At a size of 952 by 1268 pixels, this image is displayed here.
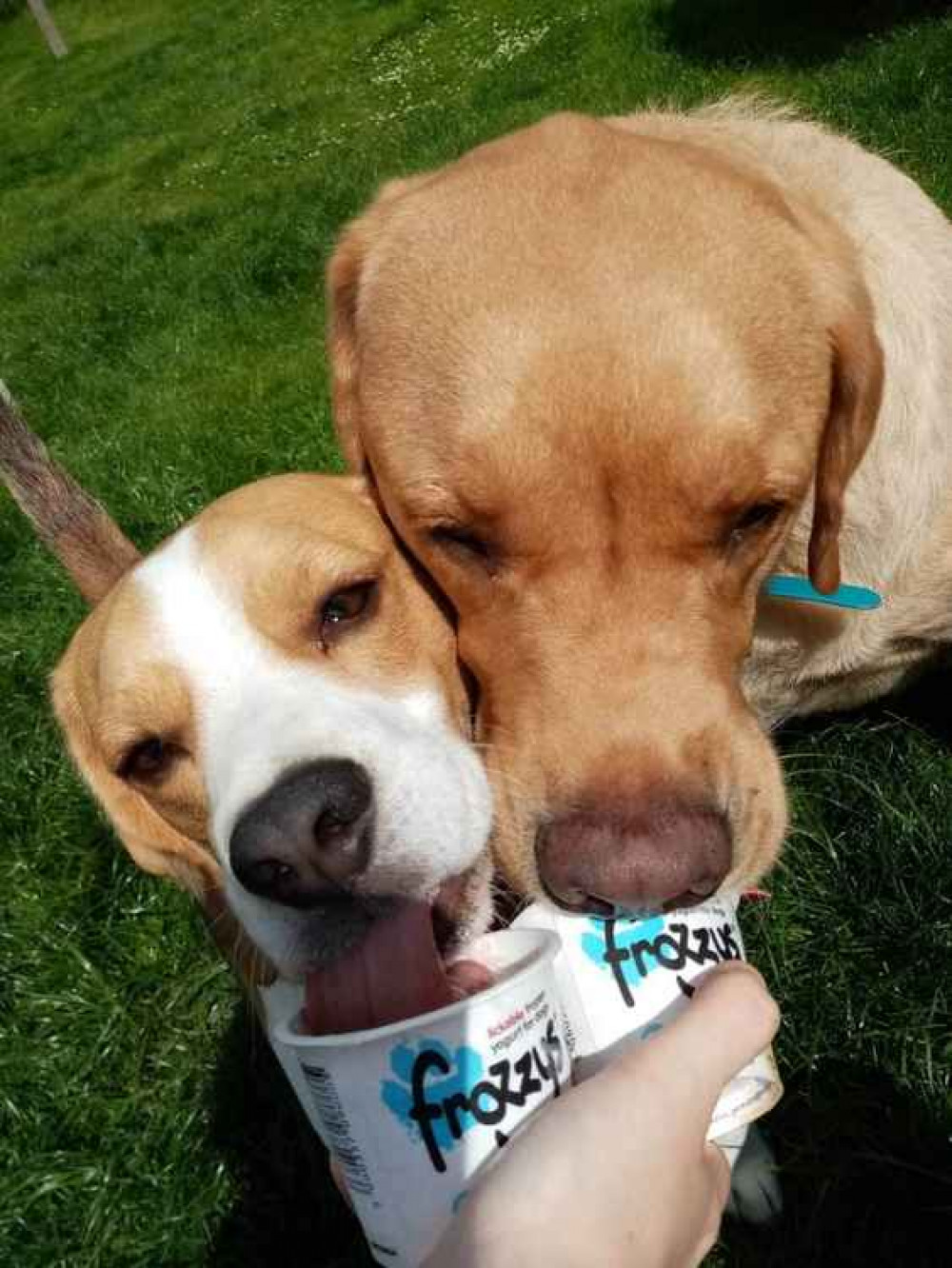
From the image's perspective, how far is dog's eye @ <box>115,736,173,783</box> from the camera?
2873 mm

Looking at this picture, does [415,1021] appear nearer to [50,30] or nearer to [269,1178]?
[269,1178]

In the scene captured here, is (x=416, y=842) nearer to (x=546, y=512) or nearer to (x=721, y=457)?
(x=546, y=512)

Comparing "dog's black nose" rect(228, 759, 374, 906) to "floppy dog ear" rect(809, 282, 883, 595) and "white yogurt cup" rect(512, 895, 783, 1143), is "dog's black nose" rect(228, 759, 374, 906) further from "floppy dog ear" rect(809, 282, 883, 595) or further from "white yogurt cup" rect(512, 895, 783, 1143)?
"floppy dog ear" rect(809, 282, 883, 595)

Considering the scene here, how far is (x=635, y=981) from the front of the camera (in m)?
2.29

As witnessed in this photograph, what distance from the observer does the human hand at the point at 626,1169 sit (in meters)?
1.63

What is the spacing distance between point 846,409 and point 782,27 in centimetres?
738

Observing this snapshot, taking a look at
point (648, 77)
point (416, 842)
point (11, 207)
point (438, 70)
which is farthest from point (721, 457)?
point (11, 207)

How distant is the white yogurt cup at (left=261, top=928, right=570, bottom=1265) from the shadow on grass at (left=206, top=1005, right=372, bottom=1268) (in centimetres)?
175

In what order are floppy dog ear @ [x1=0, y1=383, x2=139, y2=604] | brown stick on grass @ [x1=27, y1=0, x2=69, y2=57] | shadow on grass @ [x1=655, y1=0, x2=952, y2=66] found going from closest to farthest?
floppy dog ear @ [x1=0, y1=383, x2=139, y2=604] < shadow on grass @ [x1=655, y1=0, x2=952, y2=66] < brown stick on grass @ [x1=27, y1=0, x2=69, y2=57]

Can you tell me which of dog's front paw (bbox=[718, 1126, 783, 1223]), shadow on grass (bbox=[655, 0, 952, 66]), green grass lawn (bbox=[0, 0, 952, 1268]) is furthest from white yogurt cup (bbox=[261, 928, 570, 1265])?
shadow on grass (bbox=[655, 0, 952, 66])

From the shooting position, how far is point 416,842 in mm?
2416

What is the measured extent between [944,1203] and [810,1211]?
0.34 metres

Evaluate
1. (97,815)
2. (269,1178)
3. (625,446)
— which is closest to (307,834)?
(625,446)

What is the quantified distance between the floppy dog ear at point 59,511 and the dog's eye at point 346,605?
1781 mm
